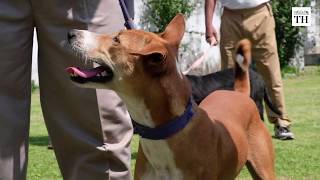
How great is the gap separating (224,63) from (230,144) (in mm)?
4050

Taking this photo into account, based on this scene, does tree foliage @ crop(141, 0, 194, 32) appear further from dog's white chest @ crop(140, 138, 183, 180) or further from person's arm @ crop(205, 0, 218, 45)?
dog's white chest @ crop(140, 138, 183, 180)

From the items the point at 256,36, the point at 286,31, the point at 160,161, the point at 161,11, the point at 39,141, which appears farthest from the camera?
the point at 286,31

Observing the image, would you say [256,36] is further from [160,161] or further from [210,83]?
[160,161]

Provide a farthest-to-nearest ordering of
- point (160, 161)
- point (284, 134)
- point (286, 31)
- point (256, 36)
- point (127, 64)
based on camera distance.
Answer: point (286, 31)
point (284, 134)
point (256, 36)
point (160, 161)
point (127, 64)

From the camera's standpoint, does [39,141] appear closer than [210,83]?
No

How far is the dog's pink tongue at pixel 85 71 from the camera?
3.60 meters

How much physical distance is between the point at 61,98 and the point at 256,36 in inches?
184

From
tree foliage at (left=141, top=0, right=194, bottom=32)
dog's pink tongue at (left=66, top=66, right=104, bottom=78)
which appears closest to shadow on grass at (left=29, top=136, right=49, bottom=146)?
dog's pink tongue at (left=66, top=66, right=104, bottom=78)

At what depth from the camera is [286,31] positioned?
2052 centimetres

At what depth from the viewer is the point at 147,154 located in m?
3.87

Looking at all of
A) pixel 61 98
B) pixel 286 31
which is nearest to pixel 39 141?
pixel 61 98

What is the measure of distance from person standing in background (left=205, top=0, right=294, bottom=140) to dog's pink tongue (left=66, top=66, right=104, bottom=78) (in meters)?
4.09

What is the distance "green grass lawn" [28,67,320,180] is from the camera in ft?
21.1

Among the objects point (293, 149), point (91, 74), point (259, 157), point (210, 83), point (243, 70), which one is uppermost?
point (91, 74)
